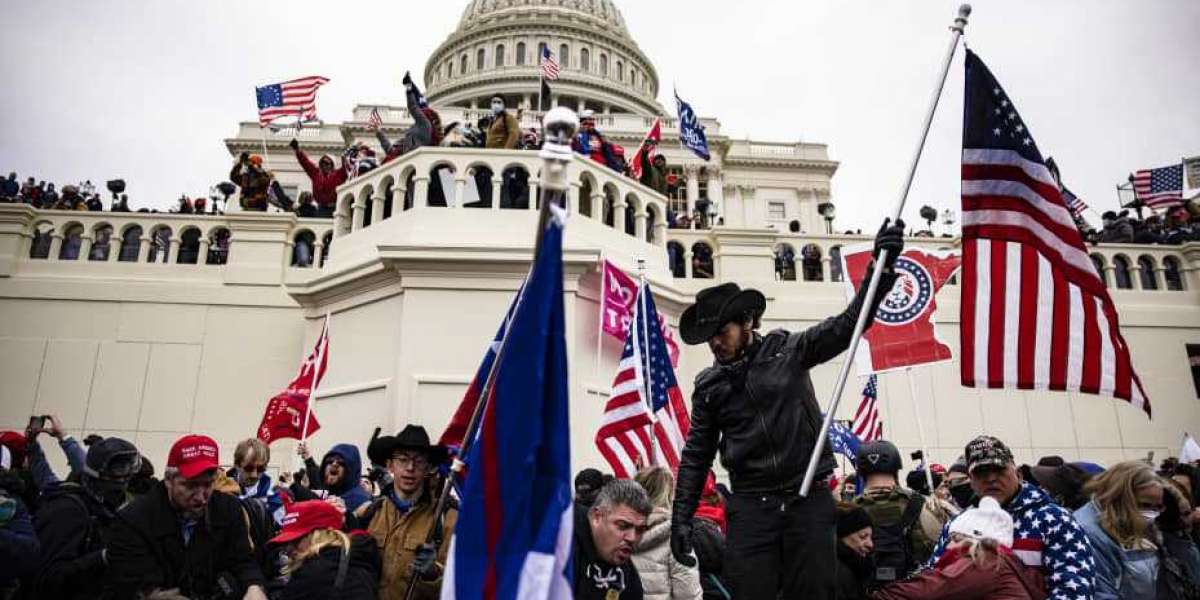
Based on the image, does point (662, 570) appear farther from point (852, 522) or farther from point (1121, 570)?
point (1121, 570)

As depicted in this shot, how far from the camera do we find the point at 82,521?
15.4 ft

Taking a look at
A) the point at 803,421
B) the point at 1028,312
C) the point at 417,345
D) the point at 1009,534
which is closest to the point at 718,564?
the point at 803,421

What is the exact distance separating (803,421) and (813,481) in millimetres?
320

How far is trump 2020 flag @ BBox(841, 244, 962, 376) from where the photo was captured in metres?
10.9

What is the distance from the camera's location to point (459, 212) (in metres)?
11.5

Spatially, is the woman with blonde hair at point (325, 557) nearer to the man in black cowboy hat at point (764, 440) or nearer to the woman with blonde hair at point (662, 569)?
the woman with blonde hair at point (662, 569)

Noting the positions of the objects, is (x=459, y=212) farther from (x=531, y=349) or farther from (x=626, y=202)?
(x=531, y=349)

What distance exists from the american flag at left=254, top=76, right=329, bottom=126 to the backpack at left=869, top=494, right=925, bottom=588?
17068 mm

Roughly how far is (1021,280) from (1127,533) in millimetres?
1497

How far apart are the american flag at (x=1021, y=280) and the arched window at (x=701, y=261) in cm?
924

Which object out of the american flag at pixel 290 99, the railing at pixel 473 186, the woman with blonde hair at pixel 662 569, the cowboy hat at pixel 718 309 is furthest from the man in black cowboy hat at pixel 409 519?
the american flag at pixel 290 99

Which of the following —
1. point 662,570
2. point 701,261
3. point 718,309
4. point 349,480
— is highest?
point 701,261

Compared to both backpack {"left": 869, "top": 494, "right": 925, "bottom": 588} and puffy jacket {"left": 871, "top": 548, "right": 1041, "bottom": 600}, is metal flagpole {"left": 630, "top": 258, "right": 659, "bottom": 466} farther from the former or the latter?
puffy jacket {"left": 871, "top": 548, "right": 1041, "bottom": 600}

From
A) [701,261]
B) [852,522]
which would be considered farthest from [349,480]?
[701,261]
